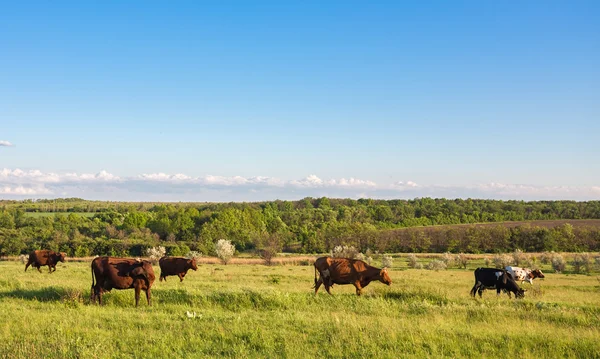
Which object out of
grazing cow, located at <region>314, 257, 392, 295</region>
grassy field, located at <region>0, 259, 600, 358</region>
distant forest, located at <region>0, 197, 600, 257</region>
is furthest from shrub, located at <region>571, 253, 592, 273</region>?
grazing cow, located at <region>314, 257, 392, 295</region>

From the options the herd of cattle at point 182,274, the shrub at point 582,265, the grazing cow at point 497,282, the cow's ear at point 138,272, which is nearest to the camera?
the cow's ear at point 138,272

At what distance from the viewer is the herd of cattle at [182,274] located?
634 inches

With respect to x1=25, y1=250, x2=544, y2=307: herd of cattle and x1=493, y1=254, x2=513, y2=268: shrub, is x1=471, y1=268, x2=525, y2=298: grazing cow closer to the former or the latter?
x1=25, y1=250, x2=544, y2=307: herd of cattle

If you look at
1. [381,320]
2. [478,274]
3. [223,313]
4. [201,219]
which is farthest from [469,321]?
[201,219]

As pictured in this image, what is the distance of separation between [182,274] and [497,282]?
17.5m

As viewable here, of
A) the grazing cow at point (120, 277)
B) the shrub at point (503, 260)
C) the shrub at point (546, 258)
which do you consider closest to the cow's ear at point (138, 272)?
the grazing cow at point (120, 277)

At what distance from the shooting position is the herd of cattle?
16094 mm

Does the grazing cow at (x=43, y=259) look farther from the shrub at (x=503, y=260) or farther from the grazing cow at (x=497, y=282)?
the shrub at (x=503, y=260)

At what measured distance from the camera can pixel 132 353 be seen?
10117mm

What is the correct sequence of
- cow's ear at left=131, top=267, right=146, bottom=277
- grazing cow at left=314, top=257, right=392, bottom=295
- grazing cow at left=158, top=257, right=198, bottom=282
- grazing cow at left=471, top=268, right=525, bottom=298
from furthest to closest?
1. grazing cow at left=158, top=257, right=198, bottom=282
2. grazing cow at left=471, top=268, right=525, bottom=298
3. grazing cow at left=314, top=257, right=392, bottom=295
4. cow's ear at left=131, top=267, right=146, bottom=277

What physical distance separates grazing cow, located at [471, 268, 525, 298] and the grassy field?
4155mm

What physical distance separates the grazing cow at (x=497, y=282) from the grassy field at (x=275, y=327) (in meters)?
4.16

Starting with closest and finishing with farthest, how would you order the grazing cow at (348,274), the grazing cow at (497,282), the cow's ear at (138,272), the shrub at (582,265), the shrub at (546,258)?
the cow's ear at (138,272)
the grazing cow at (348,274)
the grazing cow at (497,282)
the shrub at (582,265)
the shrub at (546,258)

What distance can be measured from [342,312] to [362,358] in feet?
15.7
